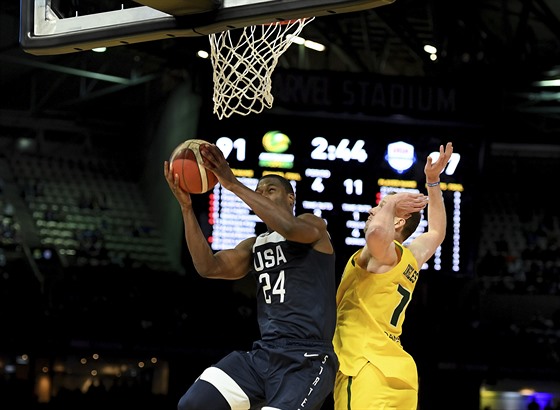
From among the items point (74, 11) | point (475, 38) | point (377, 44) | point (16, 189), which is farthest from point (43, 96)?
point (74, 11)

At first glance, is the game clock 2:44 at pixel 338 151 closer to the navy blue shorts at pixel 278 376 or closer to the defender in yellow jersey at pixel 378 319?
the defender in yellow jersey at pixel 378 319

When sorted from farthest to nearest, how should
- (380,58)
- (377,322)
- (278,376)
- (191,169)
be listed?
(380,58)
(377,322)
(191,169)
(278,376)

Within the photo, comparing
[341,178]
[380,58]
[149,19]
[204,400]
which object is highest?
[380,58]

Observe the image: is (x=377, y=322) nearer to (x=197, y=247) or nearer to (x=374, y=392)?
(x=374, y=392)

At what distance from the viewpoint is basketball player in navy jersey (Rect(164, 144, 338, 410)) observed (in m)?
5.06

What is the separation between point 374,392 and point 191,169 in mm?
1369

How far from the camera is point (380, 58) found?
13406mm

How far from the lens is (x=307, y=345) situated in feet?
16.8

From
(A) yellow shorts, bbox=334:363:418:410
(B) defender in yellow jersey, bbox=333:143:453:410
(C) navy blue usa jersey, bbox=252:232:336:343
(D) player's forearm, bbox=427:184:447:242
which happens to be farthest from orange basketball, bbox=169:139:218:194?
(D) player's forearm, bbox=427:184:447:242

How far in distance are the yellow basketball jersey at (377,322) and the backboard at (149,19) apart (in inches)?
56.8

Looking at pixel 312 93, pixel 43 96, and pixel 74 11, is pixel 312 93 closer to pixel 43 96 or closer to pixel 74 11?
pixel 74 11

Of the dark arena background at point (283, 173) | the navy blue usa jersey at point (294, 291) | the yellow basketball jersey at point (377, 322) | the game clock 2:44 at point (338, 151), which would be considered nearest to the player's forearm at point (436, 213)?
the yellow basketball jersey at point (377, 322)

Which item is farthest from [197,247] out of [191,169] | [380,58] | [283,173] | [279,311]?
[380,58]

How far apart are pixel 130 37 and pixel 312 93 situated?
508cm
